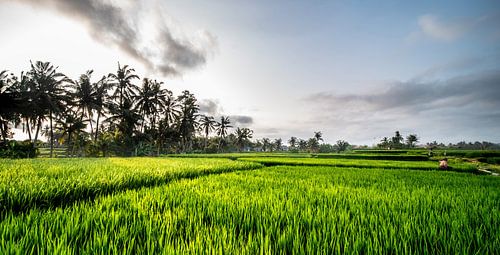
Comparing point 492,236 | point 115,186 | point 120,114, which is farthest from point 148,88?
point 492,236

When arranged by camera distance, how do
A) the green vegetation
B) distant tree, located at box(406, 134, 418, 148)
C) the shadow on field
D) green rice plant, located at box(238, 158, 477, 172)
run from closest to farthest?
1. the green vegetation
2. the shadow on field
3. green rice plant, located at box(238, 158, 477, 172)
4. distant tree, located at box(406, 134, 418, 148)

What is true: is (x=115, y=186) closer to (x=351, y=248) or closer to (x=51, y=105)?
(x=351, y=248)

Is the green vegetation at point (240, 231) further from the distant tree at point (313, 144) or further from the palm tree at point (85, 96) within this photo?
the distant tree at point (313, 144)

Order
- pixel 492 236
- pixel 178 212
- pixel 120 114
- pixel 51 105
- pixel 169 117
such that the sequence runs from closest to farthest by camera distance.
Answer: pixel 492 236, pixel 178 212, pixel 51 105, pixel 120 114, pixel 169 117

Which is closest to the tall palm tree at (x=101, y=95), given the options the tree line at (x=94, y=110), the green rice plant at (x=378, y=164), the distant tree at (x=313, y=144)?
the tree line at (x=94, y=110)

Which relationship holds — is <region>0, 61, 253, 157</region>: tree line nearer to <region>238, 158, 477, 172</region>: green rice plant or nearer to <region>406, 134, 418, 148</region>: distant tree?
<region>238, 158, 477, 172</region>: green rice plant

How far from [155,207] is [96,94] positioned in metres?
33.9

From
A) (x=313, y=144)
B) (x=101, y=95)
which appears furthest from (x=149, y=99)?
(x=313, y=144)

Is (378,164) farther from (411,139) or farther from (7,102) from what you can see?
(411,139)

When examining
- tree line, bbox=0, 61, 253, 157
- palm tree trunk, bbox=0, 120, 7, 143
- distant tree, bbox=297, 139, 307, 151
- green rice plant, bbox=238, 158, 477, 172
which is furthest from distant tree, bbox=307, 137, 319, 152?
palm tree trunk, bbox=0, 120, 7, 143

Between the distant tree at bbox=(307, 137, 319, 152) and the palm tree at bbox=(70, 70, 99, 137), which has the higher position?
the palm tree at bbox=(70, 70, 99, 137)

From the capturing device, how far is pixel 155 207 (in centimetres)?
305

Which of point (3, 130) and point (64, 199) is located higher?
point (3, 130)

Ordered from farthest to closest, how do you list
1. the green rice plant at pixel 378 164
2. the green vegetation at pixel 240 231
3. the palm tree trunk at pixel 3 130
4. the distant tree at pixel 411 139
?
the distant tree at pixel 411 139, the palm tree trunk at pixel 3 130, the green rice plant at pixel 378 164, the green vegetation at pixel 240 231
